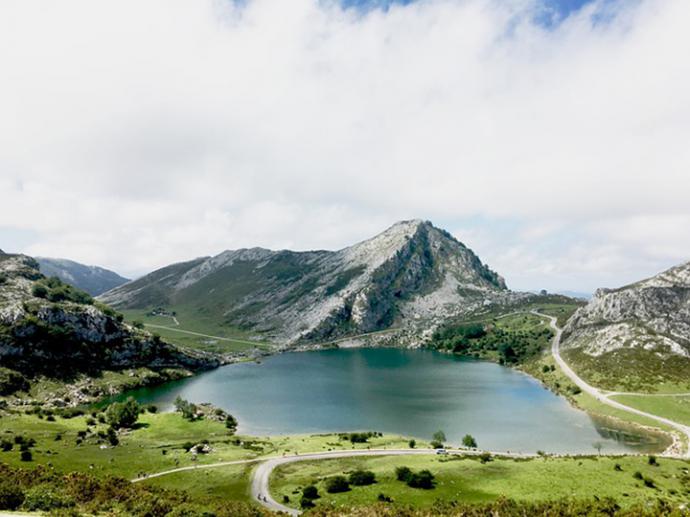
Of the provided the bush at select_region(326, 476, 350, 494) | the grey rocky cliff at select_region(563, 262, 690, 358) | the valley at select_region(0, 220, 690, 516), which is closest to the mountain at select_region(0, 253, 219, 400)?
the valley at select_region(0, 220, 690, 516)

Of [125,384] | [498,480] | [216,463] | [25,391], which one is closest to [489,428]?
[498,480]

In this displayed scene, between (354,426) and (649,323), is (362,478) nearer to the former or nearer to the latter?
(354,426)

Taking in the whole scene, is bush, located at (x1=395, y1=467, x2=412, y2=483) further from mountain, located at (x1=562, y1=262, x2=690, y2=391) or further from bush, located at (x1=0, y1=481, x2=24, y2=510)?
mountain, located at (x1=562, y1=262, x2=690, y2=391)

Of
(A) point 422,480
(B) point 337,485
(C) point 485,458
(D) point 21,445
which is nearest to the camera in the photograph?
(B) point 337,485

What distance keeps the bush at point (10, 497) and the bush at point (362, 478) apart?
45283 millimetres

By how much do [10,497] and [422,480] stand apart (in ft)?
177

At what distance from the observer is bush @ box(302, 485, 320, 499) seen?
65.8 meters

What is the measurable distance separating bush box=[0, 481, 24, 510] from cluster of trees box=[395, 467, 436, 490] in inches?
2043

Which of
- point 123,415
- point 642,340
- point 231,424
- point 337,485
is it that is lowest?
point 231,424

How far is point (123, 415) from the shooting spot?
395 ft

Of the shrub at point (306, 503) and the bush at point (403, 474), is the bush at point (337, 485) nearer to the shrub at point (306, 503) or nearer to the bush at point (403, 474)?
the shrub at point (306, 503)

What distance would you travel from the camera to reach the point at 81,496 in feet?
163

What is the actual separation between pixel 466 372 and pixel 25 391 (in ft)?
574

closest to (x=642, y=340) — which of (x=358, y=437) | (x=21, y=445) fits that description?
(x=358, y=437)
